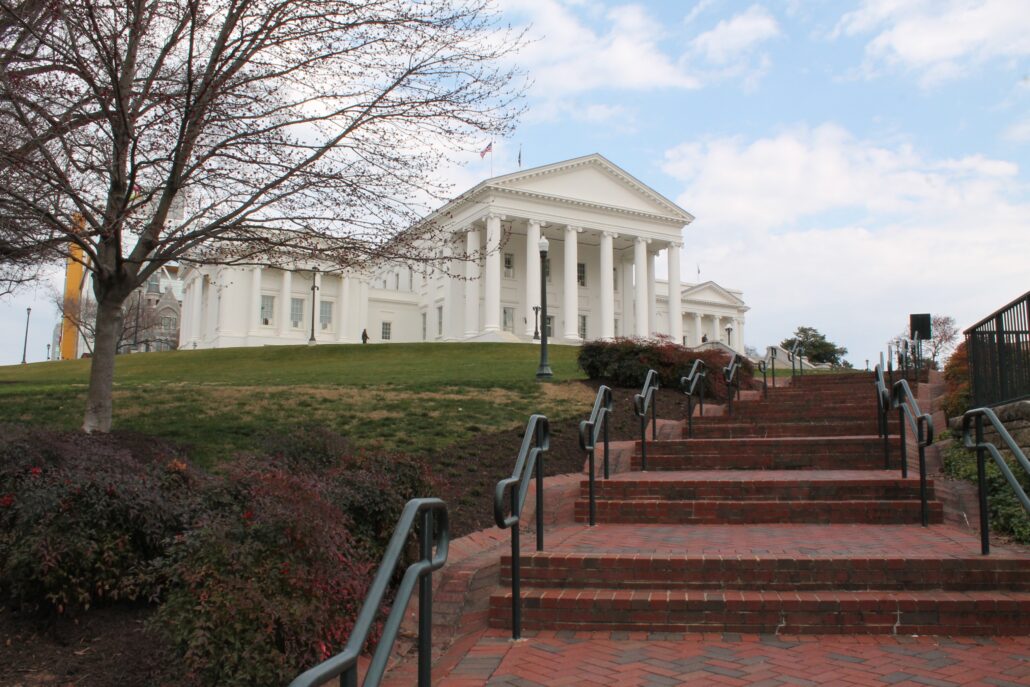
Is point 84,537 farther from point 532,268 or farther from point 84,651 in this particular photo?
point 532,268

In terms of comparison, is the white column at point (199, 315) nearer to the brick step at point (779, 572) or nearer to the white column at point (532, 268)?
the white column at point (532, 268)

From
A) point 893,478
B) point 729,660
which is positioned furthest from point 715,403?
point 729,660

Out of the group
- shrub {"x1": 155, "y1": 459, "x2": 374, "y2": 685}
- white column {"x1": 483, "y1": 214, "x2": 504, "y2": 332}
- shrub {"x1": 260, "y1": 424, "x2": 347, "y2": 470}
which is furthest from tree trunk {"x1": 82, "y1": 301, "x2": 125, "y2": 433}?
white column {"x1": 483, "y1": 214, "x2": 504, "y2": 332}

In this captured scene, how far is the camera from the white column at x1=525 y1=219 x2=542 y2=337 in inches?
2248

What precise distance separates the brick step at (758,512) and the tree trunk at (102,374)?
23.4 ft

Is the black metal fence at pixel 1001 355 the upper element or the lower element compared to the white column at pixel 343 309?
lower

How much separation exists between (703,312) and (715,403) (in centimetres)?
6253

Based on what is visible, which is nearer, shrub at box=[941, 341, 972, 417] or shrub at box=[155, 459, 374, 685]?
shrub at box=[155, 459, 374, 685]

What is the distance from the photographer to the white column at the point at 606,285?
60.0 meters

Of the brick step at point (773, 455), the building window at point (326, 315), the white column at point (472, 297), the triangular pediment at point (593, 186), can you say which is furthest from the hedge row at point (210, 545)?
the building window at point (326, 315)

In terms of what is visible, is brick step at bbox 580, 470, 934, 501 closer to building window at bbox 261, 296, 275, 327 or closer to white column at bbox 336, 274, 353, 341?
white column at bbox 336, 274, 353, 341

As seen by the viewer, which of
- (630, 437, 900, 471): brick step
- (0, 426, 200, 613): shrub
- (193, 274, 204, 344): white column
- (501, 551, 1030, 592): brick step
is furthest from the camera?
(193, 274, 204, 344): white column

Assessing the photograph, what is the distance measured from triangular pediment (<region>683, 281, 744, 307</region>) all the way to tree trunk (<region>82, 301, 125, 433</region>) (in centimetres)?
6809

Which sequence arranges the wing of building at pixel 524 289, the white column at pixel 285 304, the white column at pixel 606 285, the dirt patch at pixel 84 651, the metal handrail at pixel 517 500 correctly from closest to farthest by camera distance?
1. the dirt patch at pixel 84 651
2. the metal handrail at pixel 517 500
3. the wing of building at pixel 524 289
4. the white column at pixel 606 285
5. the white column at pixel 285 304
